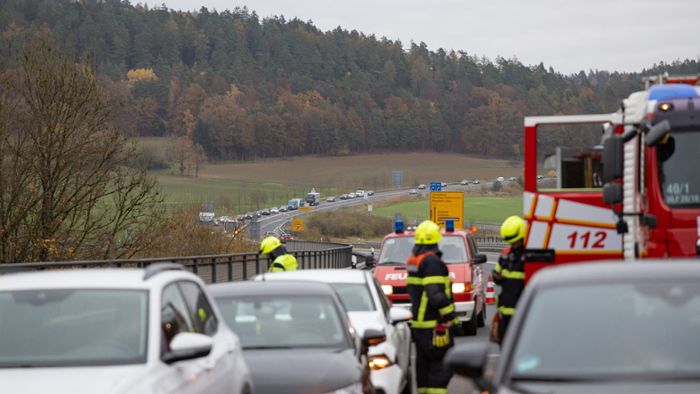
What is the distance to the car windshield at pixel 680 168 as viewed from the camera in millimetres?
13062

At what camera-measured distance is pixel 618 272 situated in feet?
22.0

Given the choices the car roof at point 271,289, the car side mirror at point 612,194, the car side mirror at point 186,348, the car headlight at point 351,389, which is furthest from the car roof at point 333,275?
the car side mirror at point 186,348

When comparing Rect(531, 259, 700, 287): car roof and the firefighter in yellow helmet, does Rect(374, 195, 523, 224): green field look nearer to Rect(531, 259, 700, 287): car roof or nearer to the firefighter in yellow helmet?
the firefighter in yellow helmet

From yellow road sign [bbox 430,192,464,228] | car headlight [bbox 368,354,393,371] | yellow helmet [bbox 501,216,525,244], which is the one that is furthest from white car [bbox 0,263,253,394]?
yellow road sign [bbox 430,192,464,228]

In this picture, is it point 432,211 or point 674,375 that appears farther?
point 432,211

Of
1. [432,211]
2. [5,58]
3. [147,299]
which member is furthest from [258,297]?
[432,211]

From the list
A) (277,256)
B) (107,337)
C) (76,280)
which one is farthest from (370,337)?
(277,256)

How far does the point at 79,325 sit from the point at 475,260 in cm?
1556

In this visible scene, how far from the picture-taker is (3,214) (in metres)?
35.4

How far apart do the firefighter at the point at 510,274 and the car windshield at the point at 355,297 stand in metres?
1.31

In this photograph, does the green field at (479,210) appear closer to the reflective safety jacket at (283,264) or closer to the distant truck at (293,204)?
the distant truck at (293,204)

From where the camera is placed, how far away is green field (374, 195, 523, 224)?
12306 cm

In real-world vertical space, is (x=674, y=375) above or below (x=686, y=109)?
below

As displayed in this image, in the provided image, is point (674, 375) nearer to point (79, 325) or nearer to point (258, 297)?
point (79, 325)
